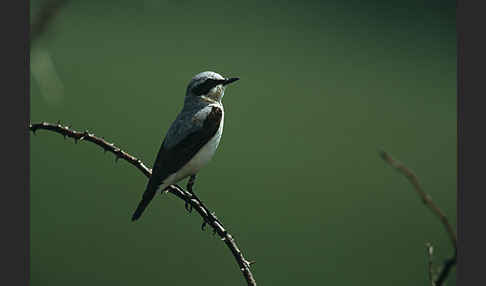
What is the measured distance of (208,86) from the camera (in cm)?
167

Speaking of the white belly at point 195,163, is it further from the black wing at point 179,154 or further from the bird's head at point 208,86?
the bird's head at point 208,86

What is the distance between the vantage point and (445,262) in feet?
2.17

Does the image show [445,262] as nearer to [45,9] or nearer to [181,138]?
[45,9]

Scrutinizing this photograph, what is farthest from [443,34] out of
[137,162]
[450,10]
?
[137,162]

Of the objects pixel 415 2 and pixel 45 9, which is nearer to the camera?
pixel 45 9

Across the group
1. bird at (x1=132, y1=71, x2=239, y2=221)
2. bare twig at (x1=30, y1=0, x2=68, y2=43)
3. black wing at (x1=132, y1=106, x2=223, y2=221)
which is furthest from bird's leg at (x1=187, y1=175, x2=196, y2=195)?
bare twig at (x1=30, y1=0, x2=68, y2=43)

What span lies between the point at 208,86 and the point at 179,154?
10.0 inches

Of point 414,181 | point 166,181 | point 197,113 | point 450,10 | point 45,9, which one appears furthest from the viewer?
point 450,10

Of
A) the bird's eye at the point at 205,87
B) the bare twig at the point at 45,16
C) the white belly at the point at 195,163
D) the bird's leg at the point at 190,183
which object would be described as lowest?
the bird's leg at the point at 190,183

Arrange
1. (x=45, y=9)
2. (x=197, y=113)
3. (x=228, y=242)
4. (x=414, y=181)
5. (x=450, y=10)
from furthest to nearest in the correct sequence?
(x=450, y=10) < (x=197, y=113) < (x=228, y=242) < (x=45, y=9) < (x=414, y=181)

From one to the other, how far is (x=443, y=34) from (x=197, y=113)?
5.68m

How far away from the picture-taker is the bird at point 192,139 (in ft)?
4.94

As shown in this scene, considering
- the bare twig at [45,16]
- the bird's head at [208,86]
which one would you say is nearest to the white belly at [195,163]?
the bird's head at [208,86]

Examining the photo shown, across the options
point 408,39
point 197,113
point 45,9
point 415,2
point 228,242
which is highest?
point 415,2
